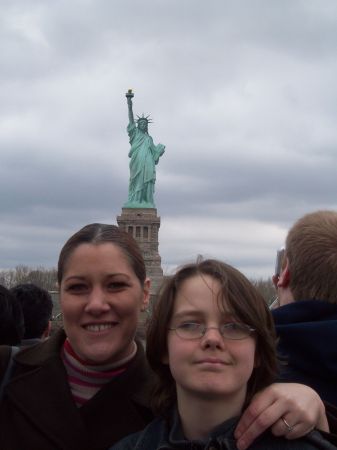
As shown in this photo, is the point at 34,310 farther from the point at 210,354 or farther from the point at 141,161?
the point at 141,161

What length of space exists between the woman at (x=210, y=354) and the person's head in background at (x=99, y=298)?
11.3 inches

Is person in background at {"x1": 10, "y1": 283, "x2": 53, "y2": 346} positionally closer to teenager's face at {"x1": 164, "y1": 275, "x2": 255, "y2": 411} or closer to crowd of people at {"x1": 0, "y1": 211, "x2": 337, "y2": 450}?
crowd of people at {"x1": 0, "y1": 211, "x2": 337, "y2": 450}

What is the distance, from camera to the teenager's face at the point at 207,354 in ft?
6.14

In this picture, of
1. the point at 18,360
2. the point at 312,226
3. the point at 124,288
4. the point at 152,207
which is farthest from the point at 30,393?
the point at 152,207

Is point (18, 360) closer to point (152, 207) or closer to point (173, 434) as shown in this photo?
point (173, 434)

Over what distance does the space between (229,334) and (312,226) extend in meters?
0.60

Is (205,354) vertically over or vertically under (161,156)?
under

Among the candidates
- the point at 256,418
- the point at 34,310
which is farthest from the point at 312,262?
the point at 34,310

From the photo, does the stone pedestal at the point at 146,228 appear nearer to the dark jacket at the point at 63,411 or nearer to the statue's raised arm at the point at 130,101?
the statue's raised arm at the point at 130,101

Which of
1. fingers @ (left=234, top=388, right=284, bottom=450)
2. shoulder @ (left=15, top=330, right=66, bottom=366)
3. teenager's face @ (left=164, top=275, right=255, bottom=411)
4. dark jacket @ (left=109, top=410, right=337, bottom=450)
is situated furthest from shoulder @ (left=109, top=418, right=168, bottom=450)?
shoulder @ (left=15, top=330, right=66, bottom=366)

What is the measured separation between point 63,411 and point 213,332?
739mm

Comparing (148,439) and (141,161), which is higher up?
(141,161)

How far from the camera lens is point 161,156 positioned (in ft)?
118

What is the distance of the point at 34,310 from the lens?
193 inches
